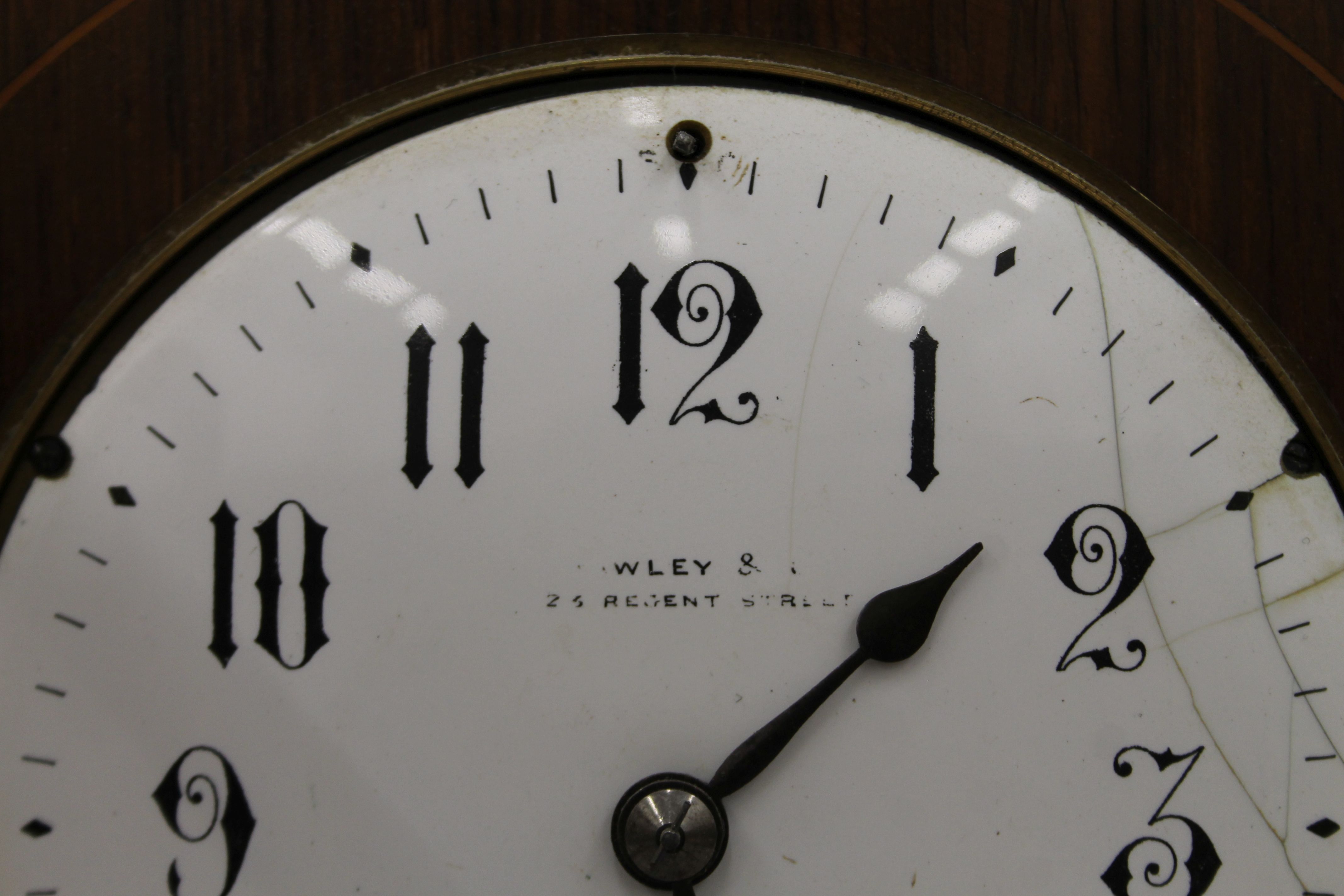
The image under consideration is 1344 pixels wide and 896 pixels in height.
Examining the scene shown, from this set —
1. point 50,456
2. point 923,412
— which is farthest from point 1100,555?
point 50,456

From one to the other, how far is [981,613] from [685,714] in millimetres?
185

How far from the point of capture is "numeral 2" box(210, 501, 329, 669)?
57 centimetres

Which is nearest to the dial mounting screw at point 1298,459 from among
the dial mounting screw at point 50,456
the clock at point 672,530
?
the clock at point 672,530

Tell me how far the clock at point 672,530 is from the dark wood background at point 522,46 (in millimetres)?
38

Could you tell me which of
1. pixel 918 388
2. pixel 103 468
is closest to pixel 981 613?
pixel 918 388

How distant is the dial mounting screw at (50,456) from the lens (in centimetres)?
59

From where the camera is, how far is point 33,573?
583mm

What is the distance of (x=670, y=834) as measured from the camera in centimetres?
54

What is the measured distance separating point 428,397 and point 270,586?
0.14 metres

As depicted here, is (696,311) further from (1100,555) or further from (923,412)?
(1100,555)

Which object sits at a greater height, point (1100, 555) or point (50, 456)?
point (50, 456)

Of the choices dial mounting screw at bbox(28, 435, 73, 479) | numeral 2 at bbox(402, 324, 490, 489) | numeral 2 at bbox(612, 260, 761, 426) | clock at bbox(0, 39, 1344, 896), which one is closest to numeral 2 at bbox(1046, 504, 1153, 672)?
clock at bbox(0, 39, 1344, 896)

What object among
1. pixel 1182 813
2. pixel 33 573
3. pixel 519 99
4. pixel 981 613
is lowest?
pixel 1182 813

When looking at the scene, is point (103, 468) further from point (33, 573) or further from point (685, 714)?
point (685, 714)
